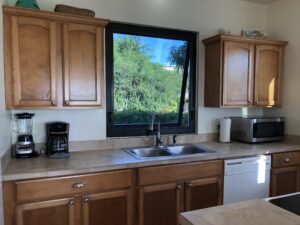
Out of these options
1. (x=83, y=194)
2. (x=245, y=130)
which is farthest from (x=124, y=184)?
(x=245, y=130)

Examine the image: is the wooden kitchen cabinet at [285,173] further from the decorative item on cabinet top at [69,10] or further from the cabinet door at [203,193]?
the decorative item on cabinet top at [69,10]

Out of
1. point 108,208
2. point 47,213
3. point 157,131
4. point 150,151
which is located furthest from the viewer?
point 157,131

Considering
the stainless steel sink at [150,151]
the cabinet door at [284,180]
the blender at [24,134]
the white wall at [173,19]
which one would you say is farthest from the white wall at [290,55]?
the blender at [24,134]

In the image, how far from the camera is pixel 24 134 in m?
2.19

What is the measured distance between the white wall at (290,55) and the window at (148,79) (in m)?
1.17

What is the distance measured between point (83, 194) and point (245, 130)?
1964mm

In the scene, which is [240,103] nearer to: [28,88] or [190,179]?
[190,179]

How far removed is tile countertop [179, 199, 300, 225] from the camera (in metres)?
1.00

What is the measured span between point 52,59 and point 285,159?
2561mm

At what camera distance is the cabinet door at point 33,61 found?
193cm

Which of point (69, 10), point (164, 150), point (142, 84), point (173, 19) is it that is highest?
point (173, 19)

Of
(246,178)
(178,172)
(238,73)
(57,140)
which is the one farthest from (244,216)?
(238,73)

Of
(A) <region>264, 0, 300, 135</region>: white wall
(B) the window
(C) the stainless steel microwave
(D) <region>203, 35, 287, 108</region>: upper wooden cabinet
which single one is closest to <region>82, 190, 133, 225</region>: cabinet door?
(B) the window

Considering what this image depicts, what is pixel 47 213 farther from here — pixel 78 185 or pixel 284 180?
pixel 284 180
